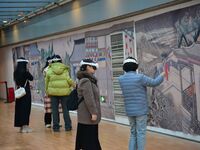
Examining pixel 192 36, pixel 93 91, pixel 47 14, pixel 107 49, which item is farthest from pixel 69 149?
pixel 47 14

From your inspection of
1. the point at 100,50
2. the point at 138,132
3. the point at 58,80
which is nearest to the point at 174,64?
the point at 138,132

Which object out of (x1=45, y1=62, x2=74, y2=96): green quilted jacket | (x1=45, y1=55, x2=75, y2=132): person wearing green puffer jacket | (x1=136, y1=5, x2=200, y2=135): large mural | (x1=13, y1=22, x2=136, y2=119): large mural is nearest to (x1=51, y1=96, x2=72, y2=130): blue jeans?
(x1=45, y1=55, x2=75, y2=132): person wearing green puffer jacket

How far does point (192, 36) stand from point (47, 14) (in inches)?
A: 251

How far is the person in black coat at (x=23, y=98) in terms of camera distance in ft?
26.0

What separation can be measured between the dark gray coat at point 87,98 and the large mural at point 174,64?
198cm

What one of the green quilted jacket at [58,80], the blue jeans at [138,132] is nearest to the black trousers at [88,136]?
the blue jeans at [138,132]

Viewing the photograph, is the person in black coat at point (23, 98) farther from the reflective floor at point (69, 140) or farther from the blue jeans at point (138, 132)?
the blue jeans at point (138, 132)

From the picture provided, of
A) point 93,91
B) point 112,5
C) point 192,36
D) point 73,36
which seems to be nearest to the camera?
point 93,91

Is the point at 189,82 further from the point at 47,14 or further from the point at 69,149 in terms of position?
the point at 47,14

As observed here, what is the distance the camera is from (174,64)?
6.71 m

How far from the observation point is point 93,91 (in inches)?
198

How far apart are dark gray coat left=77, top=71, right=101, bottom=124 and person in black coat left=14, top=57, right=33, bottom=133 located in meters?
3.12

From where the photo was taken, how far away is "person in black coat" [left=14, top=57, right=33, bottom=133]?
793cm

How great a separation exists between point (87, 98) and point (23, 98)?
3395 millimetres
